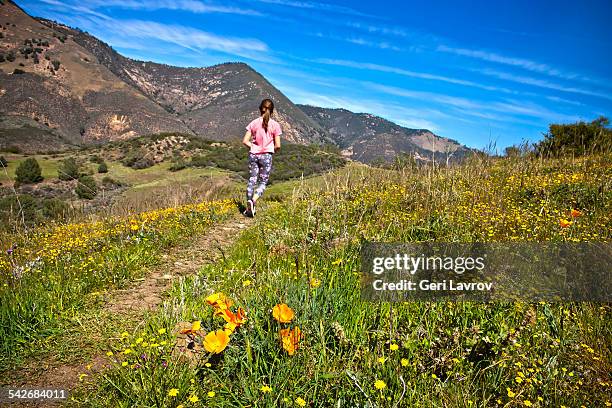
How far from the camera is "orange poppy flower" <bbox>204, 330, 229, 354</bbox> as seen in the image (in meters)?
2.16

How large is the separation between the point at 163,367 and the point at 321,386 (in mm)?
1047

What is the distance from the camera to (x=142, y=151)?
4875cm

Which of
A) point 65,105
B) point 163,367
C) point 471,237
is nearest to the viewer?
point 163,367

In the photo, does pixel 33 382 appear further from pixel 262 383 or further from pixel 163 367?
pixel 262 383

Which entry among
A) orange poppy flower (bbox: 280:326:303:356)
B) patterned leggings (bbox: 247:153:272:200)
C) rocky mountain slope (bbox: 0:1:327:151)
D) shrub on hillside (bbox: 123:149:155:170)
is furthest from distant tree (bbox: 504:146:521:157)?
rocky mountain slope (bbox: 0:1:327:151)

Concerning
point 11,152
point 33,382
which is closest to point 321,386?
point 33,382

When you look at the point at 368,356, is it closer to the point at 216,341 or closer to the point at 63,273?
the point at 216,341

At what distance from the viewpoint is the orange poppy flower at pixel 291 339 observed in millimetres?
2211

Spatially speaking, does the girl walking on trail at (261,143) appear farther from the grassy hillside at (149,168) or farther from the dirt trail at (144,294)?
the grassy hillside at (149,168)

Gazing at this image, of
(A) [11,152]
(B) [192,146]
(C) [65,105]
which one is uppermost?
(C) [65,105]

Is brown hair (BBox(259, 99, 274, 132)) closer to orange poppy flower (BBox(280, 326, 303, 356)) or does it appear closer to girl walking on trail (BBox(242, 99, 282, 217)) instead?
girl walking on trail (BBox(242, 99, 282, 217))

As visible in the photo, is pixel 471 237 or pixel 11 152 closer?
pixel 471 237

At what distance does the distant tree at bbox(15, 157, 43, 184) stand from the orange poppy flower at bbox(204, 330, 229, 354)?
44.2 m

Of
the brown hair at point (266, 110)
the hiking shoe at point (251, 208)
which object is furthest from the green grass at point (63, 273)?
the brown hair at point (266, 110)
